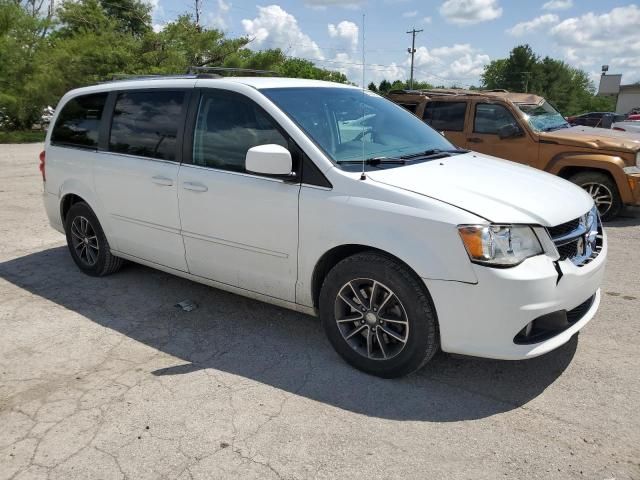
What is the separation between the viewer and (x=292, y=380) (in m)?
3.42

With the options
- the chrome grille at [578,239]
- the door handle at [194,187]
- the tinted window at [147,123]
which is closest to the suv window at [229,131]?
the door handle at [194,187]

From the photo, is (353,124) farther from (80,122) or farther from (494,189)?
(80,122)

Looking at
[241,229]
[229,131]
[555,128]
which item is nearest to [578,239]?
[241,229]

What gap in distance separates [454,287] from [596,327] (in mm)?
1825

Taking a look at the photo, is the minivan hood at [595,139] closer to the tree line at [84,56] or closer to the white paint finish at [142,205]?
the white paint finish at [142,205]

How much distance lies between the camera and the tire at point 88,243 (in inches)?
202

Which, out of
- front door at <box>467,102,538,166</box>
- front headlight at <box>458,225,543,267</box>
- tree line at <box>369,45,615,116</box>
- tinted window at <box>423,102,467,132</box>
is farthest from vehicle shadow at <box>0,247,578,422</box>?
tree line at <box>369,45,615,116</box>

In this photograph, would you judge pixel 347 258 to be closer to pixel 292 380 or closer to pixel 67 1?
pixel 292 380

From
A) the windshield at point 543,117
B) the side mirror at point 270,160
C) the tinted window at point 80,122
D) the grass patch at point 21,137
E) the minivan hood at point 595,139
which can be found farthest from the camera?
the grass patch at point 21,137

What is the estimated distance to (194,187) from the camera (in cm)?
404

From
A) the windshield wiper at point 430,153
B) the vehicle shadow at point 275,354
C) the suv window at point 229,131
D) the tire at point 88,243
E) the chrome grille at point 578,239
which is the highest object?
the suv window at point 229,131

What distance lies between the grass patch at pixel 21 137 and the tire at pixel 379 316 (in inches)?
880

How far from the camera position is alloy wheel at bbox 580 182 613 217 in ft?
24.4

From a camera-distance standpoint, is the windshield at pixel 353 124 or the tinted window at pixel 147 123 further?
the tinted window at pixel 147 123
